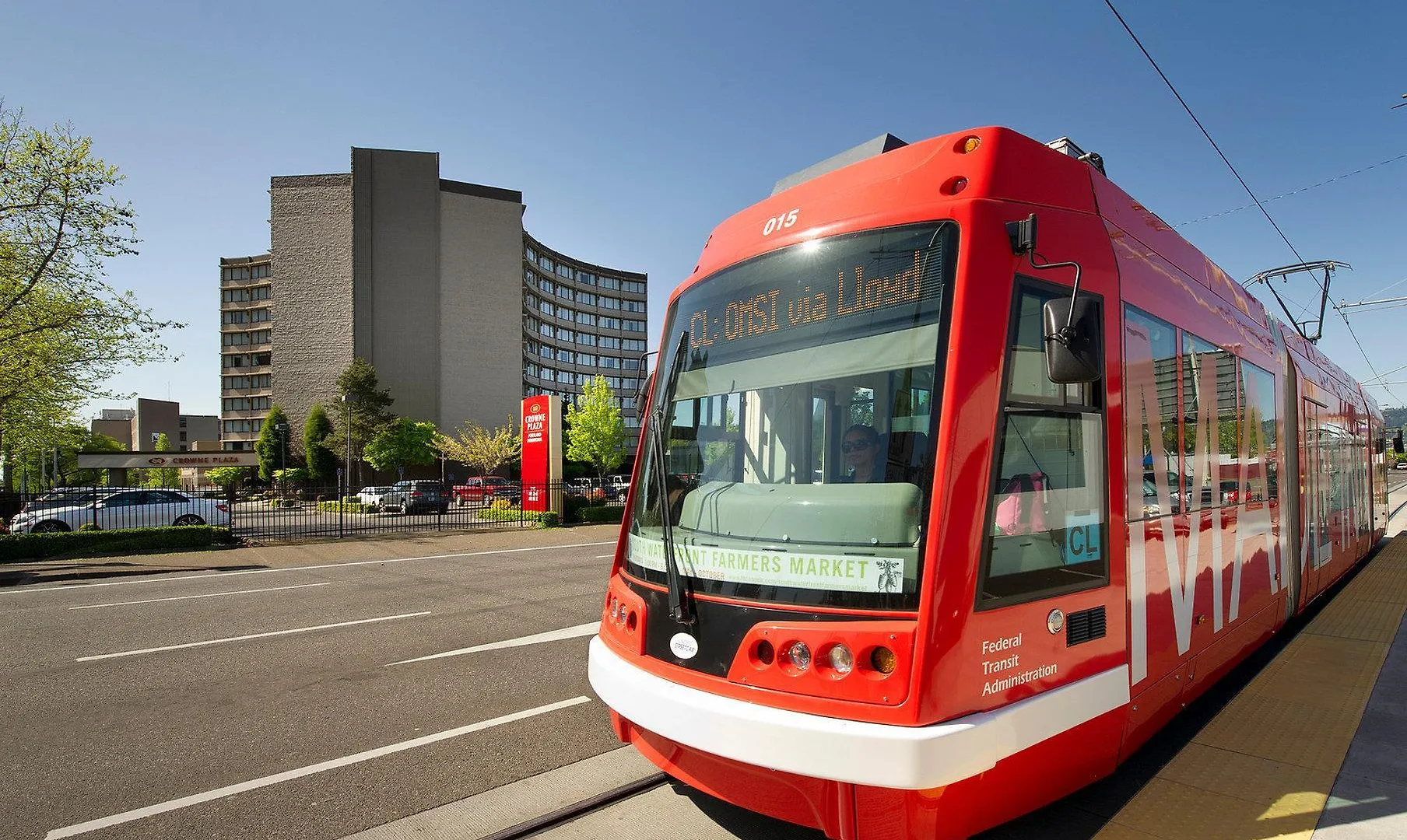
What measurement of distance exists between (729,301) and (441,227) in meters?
68.7

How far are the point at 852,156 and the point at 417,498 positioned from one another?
29.2 meters

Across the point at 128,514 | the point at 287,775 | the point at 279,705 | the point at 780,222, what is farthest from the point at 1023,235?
the point at 128,514

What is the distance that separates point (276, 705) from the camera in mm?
5648

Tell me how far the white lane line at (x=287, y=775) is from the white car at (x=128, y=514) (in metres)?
19.4

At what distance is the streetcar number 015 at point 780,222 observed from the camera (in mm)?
3742

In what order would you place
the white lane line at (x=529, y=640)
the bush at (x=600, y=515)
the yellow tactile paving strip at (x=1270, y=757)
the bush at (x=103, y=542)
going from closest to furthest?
the yellow tactile paving strip at (x=1270, y=757)
the white lane line at (x=529, y=640)
the bush at (x=103, y=542)
the bush at (x=600, y=515)

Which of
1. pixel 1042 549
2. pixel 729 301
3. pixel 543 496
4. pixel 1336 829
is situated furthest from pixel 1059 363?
pixel 543 496

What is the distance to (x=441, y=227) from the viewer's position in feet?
216

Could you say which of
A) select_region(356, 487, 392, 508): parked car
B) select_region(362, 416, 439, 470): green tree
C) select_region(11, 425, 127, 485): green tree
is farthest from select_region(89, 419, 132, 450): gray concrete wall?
select_region(356, 487, 392, 508): parked car

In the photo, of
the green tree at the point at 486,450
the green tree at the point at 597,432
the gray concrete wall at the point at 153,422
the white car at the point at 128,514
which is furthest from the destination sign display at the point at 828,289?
the gray concrete wall at the point at 153,422

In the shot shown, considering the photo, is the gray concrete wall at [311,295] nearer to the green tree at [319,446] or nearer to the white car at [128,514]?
the green tree at [319,446]

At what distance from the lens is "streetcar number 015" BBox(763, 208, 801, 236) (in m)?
3.74

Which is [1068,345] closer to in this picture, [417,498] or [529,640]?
[529,640]

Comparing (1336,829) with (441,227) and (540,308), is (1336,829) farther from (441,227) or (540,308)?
(540,308)
